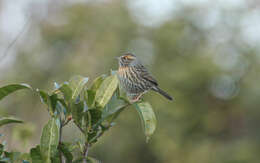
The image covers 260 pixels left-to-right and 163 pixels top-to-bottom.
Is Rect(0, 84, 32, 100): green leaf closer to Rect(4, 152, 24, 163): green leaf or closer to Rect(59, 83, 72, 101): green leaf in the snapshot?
Rect(59, 83, 72, 101): green leaf

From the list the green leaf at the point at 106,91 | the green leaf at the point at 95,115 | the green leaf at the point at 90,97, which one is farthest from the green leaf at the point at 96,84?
the green leaf at the point at 95,115

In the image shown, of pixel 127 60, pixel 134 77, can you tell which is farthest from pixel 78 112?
pixel 127 60

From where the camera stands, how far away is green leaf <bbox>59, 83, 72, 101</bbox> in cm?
209

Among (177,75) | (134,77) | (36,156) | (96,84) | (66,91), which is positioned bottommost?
(36,156)

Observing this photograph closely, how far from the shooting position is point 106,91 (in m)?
2.35

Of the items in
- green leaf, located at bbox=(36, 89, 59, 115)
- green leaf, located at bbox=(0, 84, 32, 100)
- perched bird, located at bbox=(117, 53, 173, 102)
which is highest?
perched bird, located at bbox=(117, 53, 173, 102)

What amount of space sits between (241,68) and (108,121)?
12527 millimetres

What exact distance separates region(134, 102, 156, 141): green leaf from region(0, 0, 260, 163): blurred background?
30.8ft

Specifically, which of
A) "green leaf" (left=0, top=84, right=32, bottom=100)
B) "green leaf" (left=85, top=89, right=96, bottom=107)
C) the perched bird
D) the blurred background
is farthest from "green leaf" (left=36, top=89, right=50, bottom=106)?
the blurred background

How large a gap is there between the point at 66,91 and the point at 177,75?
12.0 m

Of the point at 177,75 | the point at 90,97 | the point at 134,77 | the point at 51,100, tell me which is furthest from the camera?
the point at 177,75

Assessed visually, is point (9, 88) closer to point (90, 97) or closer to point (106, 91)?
point (90, 97)

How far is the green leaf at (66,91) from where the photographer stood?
2093mm

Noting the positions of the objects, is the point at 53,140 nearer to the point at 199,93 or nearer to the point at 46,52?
the point at 199,93
